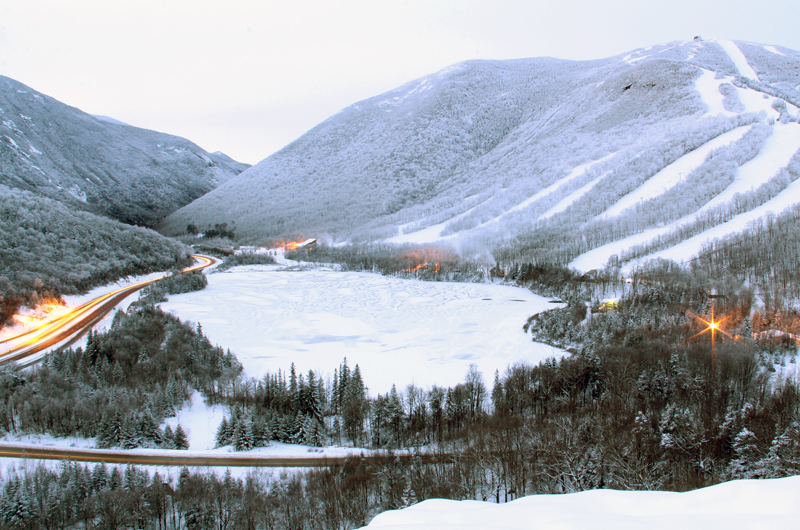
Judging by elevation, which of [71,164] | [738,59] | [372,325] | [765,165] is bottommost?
[372,325]

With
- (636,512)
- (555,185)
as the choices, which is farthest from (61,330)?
(555,185)

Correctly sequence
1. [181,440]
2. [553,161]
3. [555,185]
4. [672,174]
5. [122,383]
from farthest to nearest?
[553,161] < [555,185] < [672,174] < [122,383] < [181,440]

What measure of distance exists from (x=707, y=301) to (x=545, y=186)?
61716 mm

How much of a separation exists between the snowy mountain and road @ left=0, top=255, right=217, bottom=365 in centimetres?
6536

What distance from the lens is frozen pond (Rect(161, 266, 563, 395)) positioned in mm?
38625

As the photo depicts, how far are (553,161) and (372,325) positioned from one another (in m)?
77.4

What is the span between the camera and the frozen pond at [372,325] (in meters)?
38.6

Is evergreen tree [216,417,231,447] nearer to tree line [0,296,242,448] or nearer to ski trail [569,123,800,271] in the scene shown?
tree line [0,296,242,448]

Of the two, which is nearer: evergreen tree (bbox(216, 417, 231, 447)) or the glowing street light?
evergreen tree (bbox(216, 417, 231, 447))

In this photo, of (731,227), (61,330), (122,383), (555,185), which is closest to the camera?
(122,383)

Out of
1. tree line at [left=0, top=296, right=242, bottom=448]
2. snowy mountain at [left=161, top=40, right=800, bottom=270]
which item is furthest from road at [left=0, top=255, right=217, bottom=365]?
snowy mountain at [left=161, top=40, right=800, bottom=270]

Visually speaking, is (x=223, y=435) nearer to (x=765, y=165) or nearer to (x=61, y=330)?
(x=61, y=330)

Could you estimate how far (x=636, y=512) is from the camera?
5.07 meters

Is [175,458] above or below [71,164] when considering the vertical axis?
below
